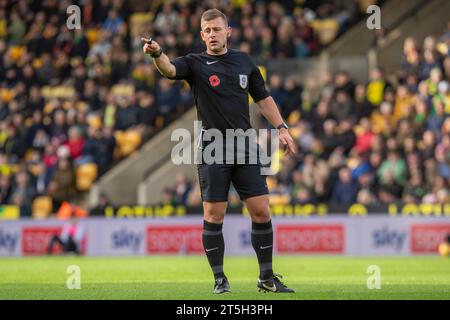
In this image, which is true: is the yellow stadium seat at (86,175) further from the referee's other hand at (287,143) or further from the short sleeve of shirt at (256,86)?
the referee's other hand at (287,143)

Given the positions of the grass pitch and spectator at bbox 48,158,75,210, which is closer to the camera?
the grass pitch

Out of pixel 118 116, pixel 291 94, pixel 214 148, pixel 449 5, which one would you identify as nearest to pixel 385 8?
pixel 449 5

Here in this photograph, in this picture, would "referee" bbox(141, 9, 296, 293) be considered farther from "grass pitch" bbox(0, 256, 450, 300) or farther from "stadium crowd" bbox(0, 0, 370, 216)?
"stadium crowd" bbox(0, 0, 370, 216)

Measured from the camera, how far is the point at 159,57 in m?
10.1

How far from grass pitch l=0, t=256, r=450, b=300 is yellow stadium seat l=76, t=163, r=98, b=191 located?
6.95 meters

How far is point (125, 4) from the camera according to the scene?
104 ft

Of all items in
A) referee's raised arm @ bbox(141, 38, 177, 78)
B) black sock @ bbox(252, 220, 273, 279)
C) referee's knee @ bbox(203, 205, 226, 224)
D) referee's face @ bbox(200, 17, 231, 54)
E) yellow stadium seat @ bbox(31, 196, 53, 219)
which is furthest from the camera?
yellow stadium seat @ bbox(31, 196, 53, 219)

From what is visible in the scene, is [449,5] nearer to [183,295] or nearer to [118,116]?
[118,116]

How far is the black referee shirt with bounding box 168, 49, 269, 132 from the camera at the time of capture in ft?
34.7

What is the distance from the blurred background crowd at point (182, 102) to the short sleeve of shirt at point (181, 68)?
11.7 m

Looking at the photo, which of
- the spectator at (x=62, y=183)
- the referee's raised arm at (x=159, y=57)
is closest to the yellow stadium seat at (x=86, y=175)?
the spectator at (x=62, y=183)

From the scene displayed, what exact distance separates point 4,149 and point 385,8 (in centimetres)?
1052

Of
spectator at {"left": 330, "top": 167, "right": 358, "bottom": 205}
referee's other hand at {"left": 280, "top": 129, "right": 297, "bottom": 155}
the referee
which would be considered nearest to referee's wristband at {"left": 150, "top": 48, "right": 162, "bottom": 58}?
the referee

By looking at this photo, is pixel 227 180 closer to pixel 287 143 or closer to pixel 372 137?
pixel 287 143
